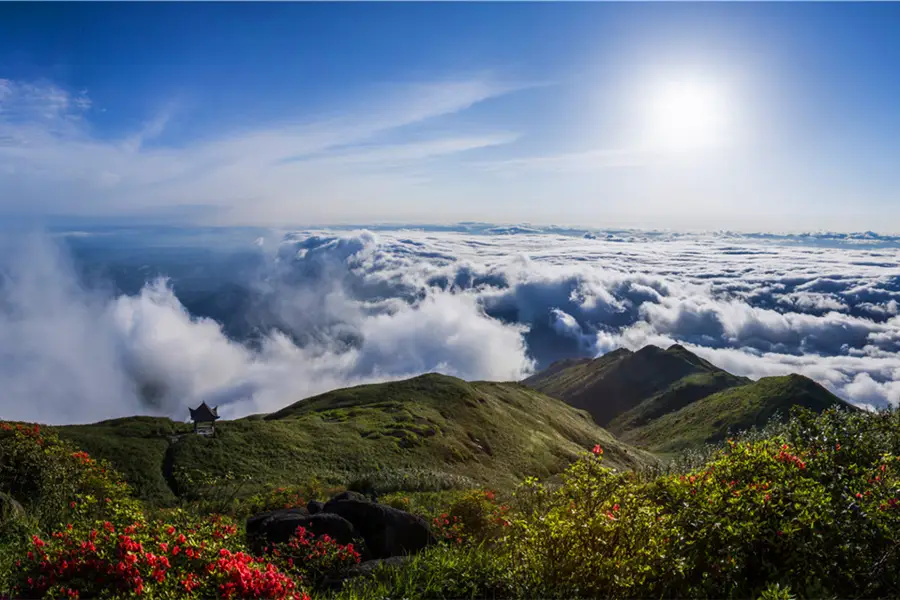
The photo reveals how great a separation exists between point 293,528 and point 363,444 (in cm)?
5980

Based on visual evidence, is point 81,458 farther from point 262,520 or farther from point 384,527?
point 384,527

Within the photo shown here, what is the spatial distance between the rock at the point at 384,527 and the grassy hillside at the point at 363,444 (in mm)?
21213

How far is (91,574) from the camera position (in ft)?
32.5

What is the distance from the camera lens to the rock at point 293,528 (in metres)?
16.8

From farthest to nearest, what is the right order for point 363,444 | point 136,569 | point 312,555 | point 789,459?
point 363,444 → point 312,555 → point 789,459 → point 136,569

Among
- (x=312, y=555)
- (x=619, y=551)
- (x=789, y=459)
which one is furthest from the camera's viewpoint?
(x=312, y=555)

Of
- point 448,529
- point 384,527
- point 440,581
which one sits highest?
point 440,581

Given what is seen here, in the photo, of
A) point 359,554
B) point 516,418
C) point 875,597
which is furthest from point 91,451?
point 516,418

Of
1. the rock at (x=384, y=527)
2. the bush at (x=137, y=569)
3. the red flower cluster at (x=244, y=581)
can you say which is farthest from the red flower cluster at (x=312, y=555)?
the red flower cluster at (x=244, y=581)

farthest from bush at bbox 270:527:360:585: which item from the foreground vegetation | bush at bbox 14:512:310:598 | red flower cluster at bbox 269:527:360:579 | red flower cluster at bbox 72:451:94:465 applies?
red flower cluster at bbox 72:451:94:465

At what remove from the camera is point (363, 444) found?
74750 mm

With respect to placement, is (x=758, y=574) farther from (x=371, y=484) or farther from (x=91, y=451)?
(x=91, y=451)

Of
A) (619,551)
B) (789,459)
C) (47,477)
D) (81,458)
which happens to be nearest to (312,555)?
(619,551)

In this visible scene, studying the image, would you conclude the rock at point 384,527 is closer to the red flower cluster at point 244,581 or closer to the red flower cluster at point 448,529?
the red flower cluster at point 448,529
